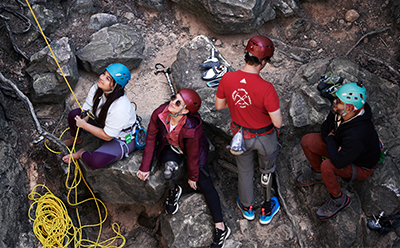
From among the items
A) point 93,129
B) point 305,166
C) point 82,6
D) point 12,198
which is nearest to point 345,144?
point 305,166

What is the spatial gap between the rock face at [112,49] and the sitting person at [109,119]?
155 centimetres

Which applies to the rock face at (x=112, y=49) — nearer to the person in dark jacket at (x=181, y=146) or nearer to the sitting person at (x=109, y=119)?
the sitting person at (x=109, y=119)

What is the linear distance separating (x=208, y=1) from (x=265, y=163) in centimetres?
349

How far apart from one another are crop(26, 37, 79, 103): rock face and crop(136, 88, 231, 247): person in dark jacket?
7.16ft

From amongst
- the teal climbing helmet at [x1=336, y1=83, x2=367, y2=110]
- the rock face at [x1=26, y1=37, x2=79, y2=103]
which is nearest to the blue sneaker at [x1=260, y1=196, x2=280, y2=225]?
the teal climbing helmet at [x1=336, y1=83, x2=367, y2=110]

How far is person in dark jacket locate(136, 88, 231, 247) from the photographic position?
3906 millimetres

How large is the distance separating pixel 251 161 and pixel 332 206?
1.25 metres

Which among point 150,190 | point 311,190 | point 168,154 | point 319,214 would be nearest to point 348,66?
point 311,190

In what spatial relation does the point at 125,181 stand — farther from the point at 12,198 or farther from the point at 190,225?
the point at 12,198

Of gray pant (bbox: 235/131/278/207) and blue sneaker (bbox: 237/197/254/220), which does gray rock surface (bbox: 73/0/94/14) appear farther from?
blue sneaker (bbox: 237/197/254/220)

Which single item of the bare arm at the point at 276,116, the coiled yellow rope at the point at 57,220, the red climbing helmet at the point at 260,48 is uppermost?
the red climbing helmet at the point at 260,48

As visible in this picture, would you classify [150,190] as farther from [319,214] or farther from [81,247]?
[319,214]

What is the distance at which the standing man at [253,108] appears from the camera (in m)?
3.59

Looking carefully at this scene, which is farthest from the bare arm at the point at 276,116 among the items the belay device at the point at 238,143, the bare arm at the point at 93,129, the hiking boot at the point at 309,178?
the bare arm at the point at 93,129
